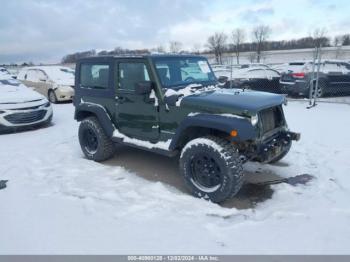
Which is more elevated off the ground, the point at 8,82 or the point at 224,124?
the point at 8,82

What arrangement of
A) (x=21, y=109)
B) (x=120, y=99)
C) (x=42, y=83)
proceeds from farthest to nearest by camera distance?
(x=42, y=83)
(x=21, y=109)
(x=120, y=99)

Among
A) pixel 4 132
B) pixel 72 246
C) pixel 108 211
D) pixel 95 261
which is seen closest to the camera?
pixel 95 261

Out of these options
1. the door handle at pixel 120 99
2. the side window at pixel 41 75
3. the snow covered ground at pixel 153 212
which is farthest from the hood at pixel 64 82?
the door handle at pixel 120 99

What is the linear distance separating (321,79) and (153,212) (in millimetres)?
10544

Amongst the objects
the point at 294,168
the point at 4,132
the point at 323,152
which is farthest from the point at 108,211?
the point at 4,132

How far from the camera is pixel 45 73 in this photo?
12953 millimetres

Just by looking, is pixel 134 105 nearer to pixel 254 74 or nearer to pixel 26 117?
pixel 26 117

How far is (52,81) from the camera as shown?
1234 centimetres

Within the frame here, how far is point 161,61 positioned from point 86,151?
2.28 meters

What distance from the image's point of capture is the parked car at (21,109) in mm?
7438

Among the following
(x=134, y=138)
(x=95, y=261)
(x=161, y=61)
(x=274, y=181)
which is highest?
(x=161, y=61)

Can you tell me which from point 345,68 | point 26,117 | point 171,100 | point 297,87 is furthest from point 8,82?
point 345,68

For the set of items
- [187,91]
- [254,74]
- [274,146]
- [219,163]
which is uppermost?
[254,74]

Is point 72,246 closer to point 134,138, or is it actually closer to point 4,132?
point 134,138
